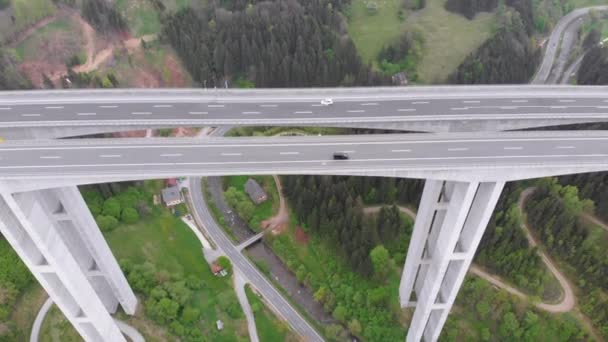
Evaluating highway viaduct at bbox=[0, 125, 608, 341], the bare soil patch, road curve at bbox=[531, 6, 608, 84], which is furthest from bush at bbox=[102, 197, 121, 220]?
road curve at bbox=[531, 6, 608, 84]

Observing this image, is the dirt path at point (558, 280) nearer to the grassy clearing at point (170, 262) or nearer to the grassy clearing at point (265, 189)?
the grassy clearing at point (265, 189)

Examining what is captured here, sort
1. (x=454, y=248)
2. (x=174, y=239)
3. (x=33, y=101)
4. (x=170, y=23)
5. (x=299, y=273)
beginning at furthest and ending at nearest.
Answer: (x=170, y=23)
(x=174, y=239)
(x=299, y=273)
(x=33, y=101)
(x=454, y=248)

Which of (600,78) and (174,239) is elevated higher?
(600,78)

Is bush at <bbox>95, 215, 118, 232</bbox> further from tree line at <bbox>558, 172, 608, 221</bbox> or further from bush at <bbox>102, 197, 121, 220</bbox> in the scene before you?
tree line at <bbox>558, 172, 608, 221</bbox>

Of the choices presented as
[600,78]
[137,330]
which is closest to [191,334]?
[137,330]

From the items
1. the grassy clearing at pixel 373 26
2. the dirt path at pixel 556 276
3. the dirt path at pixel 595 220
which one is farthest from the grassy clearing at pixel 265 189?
the dirt path at pixel 595 220

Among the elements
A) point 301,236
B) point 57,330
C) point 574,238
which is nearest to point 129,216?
point 57,330

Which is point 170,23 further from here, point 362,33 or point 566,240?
point 566,240
